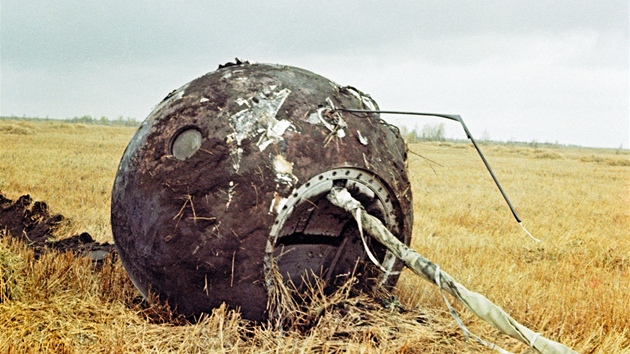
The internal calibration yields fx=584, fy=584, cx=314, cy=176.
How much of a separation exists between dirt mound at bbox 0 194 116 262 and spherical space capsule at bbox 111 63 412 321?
214 centimetres

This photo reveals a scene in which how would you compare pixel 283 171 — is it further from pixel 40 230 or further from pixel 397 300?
pixel 40 230

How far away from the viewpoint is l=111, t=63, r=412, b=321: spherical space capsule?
11.6ft

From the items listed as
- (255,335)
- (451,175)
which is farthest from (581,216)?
(255,335)

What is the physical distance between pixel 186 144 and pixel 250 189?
605 millimetres

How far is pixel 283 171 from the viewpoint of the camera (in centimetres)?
357

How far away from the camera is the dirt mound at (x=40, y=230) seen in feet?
20.4

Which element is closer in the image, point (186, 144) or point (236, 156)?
point (236, 156)

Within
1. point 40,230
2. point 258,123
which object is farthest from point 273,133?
point 40,230

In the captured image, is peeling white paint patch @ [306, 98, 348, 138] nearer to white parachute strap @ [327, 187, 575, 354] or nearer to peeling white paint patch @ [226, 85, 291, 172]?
peeling white paint patch @ [226, 85, 291, 172]

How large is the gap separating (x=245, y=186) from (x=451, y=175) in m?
15.5

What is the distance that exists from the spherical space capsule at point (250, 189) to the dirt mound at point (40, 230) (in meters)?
2.14

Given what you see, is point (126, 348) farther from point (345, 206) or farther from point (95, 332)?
point (345, 206)

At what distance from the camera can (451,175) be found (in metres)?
18.3

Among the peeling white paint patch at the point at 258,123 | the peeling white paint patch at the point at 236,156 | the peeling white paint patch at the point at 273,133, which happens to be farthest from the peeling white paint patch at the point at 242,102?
the peeling white paint patch at the point at 236,156
